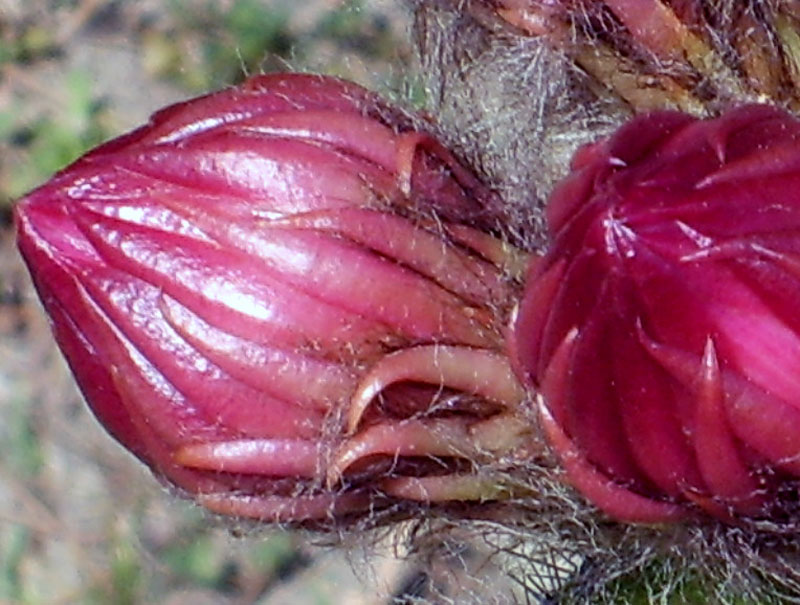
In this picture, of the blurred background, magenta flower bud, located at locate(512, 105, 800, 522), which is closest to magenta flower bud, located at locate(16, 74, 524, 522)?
magenta flower bud, located at locate(512, 105, 800, 522)

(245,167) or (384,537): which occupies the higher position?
(245,167)

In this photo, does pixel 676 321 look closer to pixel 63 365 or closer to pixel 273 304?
pixel 273 304

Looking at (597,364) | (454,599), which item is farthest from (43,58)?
(597,364)

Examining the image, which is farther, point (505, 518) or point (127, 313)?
point (505, 518)

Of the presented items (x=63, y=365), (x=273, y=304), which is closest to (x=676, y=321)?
(x=273, y=304)

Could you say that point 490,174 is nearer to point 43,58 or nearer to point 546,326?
point 546,326

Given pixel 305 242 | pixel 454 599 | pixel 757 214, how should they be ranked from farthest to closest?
pixel 454 599
pixel 305 242
pixel 757 214

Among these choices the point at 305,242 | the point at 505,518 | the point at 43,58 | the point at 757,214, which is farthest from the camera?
the point at 43,58
